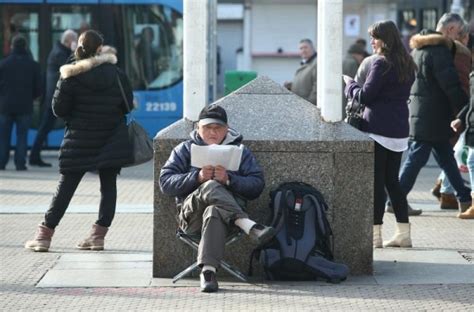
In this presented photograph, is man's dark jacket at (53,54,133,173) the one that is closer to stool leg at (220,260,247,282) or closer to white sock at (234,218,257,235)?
stool leg at (220,260,247,282)

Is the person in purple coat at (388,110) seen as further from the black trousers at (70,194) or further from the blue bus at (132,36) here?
the blue bus at (132,36)

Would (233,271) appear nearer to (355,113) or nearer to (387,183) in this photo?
(387,183)

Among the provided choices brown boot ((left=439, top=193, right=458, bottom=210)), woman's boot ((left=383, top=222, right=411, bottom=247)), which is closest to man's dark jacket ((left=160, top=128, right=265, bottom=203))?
woman's boot ((left=383, top=222, right=411, bottom=247))

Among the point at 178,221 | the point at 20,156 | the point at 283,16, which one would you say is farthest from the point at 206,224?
the point at 283,16

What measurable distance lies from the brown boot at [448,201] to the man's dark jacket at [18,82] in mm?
6880

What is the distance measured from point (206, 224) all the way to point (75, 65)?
2.34 m

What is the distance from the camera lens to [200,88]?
9000 mm

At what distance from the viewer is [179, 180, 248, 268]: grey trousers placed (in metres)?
8.17

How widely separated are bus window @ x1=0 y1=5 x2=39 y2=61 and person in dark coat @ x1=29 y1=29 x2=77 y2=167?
2.41m

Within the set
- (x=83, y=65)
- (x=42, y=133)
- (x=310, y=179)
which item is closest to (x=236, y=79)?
(x=42, y=133)

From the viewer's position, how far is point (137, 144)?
1004 centimetres

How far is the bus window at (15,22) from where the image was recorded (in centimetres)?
2005

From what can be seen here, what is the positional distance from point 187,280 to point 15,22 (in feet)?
40.3

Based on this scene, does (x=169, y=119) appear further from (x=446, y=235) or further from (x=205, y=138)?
(x=205, y=138)
